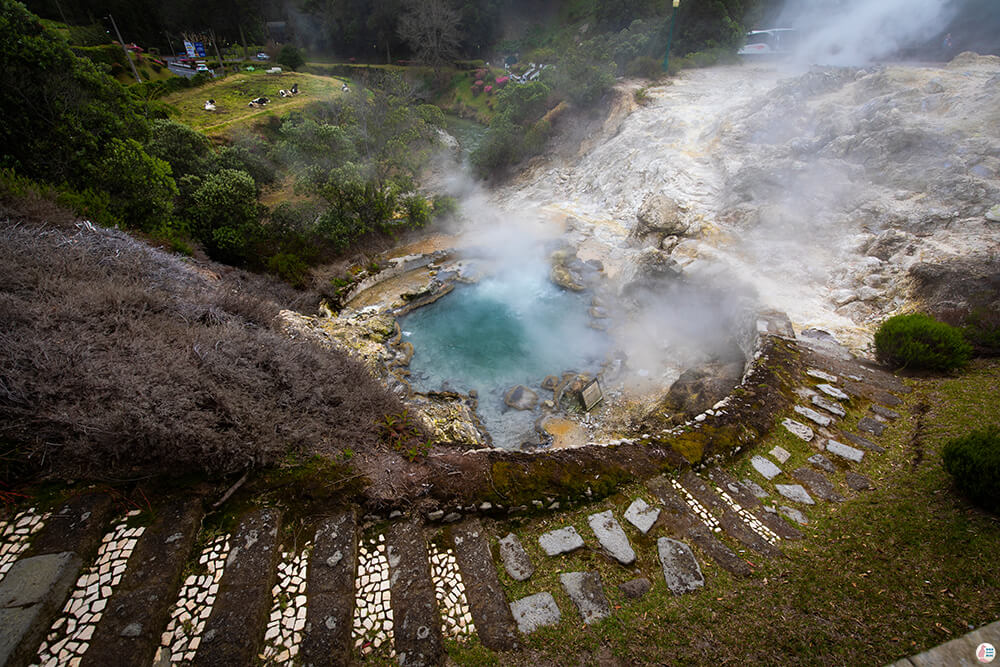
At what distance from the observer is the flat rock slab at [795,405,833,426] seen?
6503mm

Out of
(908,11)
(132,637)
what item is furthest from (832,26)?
(132,637)

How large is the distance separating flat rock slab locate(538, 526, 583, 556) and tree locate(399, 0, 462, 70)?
143 ft

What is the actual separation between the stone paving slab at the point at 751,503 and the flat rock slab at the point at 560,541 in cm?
228

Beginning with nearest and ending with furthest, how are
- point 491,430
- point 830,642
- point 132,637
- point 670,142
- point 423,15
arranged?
point 132,637 < point 830,642 < point 491,430 < point 670,142 < point 423,15

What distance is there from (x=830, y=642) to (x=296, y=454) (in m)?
5.70

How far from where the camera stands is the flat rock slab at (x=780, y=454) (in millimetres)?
5959

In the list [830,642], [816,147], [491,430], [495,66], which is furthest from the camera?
[495,66]

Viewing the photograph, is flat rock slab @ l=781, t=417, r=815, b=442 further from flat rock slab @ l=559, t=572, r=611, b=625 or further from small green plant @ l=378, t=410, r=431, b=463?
small green plant @ l=378, t=410, r=431, b=463

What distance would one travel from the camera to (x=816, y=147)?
44.8 feet

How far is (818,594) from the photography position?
13.0 feet

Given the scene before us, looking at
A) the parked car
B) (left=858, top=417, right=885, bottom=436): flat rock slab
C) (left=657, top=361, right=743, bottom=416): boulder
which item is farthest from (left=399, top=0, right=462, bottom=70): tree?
(left=858, top=417, right=885, bottom=436): flat rock slab

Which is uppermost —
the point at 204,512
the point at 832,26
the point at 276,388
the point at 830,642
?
the point at 832,26

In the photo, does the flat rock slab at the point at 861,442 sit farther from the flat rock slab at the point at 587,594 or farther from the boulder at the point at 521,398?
the boulder at the point at 521,398

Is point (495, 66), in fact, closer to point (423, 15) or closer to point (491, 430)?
point (423, 15)
